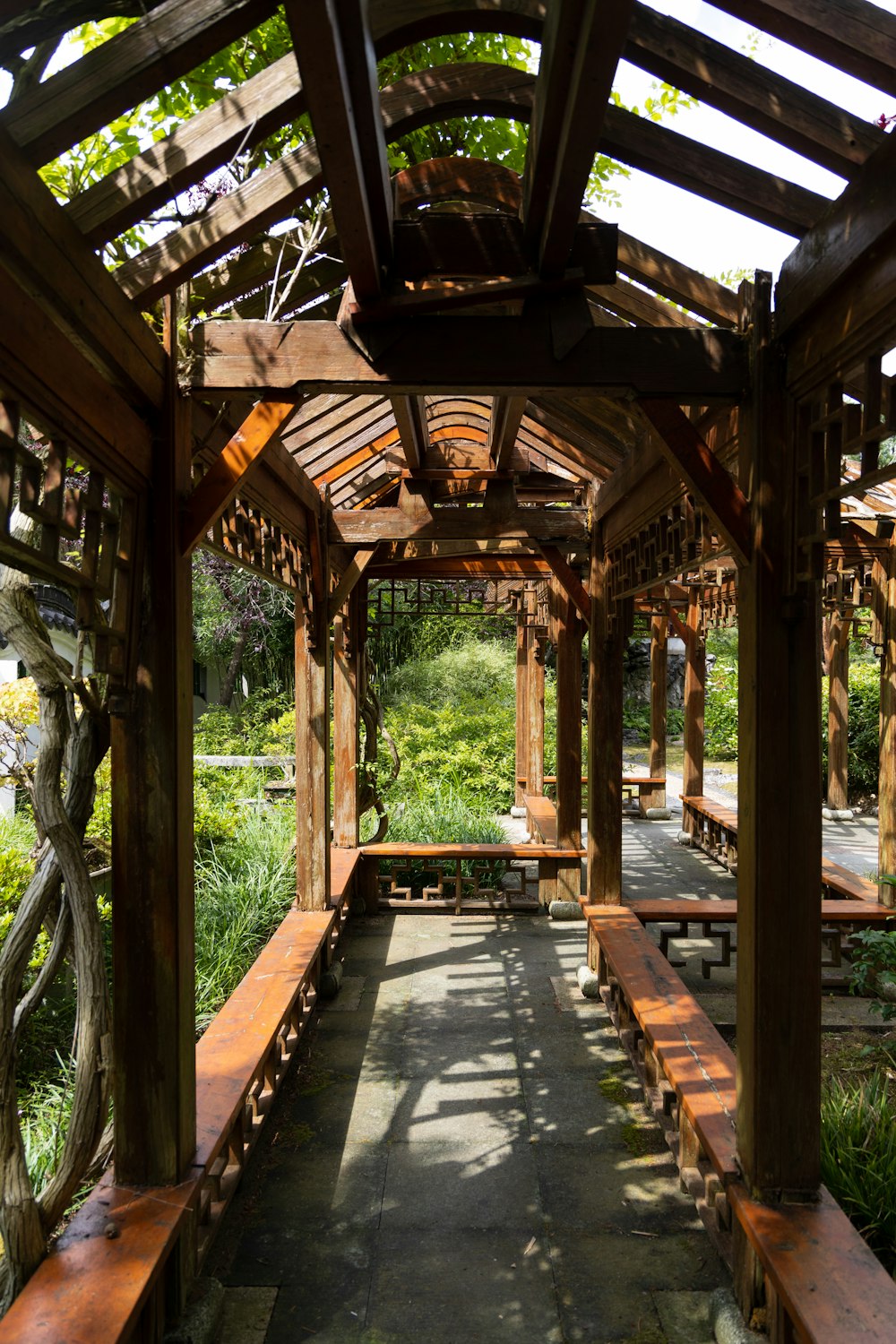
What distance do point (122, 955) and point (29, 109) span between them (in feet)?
7.20

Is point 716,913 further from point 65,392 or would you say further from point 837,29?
point 65,392

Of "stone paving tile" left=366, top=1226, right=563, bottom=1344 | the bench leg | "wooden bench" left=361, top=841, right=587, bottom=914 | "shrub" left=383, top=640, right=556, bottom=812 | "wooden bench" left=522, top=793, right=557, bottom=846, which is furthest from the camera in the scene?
"shrub" left=383, top=640, right=556, bottom=812

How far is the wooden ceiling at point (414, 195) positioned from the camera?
1.80 m

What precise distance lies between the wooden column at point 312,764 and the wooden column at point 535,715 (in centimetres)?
578

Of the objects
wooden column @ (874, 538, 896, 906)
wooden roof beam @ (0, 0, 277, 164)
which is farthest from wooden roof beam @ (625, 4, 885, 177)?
wooden column @ (874, 538, 896, 906)

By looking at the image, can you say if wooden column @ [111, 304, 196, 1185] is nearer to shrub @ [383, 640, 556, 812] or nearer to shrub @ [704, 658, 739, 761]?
shrub @ [383, 640, 556, 812]

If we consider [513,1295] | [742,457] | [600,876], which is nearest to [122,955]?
[513,1295]

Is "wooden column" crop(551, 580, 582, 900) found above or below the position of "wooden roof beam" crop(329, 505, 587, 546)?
below

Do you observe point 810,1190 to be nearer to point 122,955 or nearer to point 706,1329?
point 706,1329

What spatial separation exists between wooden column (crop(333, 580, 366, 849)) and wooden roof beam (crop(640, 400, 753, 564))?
5208 mm

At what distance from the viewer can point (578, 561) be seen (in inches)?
287

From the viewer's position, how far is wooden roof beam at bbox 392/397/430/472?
3.82 meters

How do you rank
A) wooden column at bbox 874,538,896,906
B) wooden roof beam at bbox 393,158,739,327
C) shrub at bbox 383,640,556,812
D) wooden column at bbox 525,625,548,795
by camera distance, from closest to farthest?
wooden roof beam at bbox 393,158,739,327 < wooden column at bbox 874,538,896,906 < wooden column at bbox 525,625,548,795 < shrub at bbox 383,640,556,812

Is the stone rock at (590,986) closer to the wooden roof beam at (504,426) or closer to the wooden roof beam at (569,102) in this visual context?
the wooden roof beam at (504,426)
